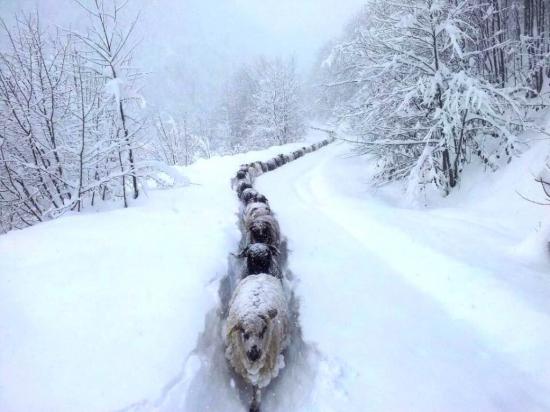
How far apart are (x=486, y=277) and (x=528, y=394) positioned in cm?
191

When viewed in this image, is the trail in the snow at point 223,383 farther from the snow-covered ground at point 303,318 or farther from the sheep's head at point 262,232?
the sheep's head at point 262,232

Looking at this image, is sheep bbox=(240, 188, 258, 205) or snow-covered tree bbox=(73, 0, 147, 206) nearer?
snow-covered tree bbox=(73, 0, 147, 206)

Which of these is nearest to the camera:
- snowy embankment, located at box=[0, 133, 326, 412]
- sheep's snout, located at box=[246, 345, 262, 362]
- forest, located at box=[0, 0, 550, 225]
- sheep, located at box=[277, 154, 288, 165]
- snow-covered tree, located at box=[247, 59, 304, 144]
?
snowy embankment, located at box=[0, 133, 326, 412]

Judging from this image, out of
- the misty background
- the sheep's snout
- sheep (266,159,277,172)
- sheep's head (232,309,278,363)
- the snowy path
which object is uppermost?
the misty background

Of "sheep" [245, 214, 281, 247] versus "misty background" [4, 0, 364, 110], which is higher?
"misty background" [4, 0, 364, 110]

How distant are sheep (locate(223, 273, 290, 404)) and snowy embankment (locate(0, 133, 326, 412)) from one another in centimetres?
47

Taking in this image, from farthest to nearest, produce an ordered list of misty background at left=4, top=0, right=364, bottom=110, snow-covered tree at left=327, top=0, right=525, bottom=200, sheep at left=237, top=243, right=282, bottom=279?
misty background at left=4, top=0, right=364, bottom=110 → snow-covered tree at left=327, top=0, right=525, bottom=200 → sheep at left=237, top=243, right=282, bottom=279

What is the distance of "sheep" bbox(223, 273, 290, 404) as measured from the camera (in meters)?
3.64

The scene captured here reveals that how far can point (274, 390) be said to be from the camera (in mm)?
3695

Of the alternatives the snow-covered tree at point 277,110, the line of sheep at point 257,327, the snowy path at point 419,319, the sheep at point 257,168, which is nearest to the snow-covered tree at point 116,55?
the line of sheep at point 257,327

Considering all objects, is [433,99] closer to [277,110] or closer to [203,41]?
[277,110]

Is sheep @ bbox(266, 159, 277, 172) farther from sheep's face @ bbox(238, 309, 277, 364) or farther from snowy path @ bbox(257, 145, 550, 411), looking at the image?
sheep's face @ bbox(238, 309, 277, 364)

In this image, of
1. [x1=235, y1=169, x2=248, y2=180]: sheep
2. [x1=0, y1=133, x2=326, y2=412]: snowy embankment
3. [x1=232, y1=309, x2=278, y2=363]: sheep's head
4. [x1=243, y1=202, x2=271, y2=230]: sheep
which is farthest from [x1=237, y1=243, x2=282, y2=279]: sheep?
[x1=235, y1=169, x2=248, y2=180]: sheep

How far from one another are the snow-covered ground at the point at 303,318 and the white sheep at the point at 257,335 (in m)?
0.18
